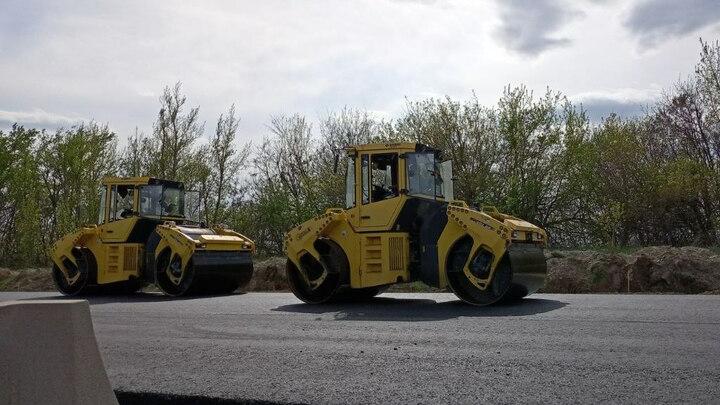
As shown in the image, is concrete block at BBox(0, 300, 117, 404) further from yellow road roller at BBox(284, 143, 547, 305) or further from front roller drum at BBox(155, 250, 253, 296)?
front roller drum at BBox(155, 250, 253, 296)

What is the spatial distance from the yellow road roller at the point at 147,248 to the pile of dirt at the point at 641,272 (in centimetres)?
664

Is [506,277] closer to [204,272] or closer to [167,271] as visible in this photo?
[204,272]

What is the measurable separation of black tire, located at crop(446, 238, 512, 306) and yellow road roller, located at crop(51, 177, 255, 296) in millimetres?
5725

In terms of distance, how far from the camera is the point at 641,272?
13.6 metres

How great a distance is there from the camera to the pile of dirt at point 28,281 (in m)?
21.6

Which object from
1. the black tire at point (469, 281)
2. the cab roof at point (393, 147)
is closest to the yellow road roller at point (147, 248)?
the cab roof at point (393, 147)

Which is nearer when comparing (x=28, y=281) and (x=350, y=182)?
(x=350, y=182)

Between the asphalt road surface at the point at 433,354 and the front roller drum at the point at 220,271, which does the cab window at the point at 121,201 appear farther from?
the asphalt road surface at the point at 433,354

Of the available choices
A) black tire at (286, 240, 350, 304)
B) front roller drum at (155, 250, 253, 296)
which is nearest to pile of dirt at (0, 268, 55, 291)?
front roller drum at (155, 250, 253, 296)

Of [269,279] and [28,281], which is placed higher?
[269,279]

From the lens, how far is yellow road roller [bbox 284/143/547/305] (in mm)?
9727

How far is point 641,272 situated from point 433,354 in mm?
9279

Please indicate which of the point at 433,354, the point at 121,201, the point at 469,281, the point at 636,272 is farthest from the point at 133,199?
the point at 433,354

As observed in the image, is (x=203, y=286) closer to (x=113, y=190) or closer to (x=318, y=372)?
(x=113, y=190)
